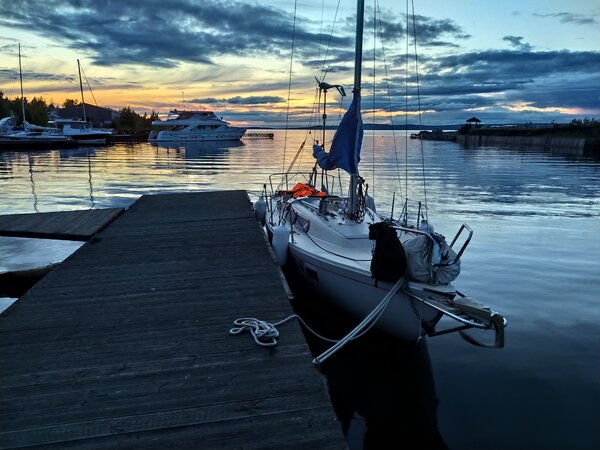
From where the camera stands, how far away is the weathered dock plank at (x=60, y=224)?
10148 mm

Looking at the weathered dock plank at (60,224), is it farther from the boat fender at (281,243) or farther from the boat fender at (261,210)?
the boat fender at (281,243)

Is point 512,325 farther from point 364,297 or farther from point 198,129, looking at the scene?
point 198,129

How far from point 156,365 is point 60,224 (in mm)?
8233

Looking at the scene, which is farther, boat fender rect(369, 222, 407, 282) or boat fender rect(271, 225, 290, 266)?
boat fender rect(271, 225, 290, 266)

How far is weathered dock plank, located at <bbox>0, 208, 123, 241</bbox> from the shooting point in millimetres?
10148

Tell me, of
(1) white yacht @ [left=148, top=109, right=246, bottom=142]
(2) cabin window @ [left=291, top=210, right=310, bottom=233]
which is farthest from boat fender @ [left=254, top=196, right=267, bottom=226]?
(1) white yacht @ [left=148, top=109, right=246, bottom=142]

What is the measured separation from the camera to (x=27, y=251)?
1232 centimetres

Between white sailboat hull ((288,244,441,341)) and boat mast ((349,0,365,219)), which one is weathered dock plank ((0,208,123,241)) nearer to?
white sailboat hull ((288,244,441,341))

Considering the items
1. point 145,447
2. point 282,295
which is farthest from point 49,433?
point 282,295

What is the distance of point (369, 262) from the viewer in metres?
7.02

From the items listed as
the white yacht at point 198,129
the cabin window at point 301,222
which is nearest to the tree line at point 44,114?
the white yacht at point 198,129

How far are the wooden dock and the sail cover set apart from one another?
2440 millimetres

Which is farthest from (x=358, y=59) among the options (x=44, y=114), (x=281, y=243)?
(x=44, y=114)

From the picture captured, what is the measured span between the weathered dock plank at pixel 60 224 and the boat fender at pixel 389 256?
6.96 metres
